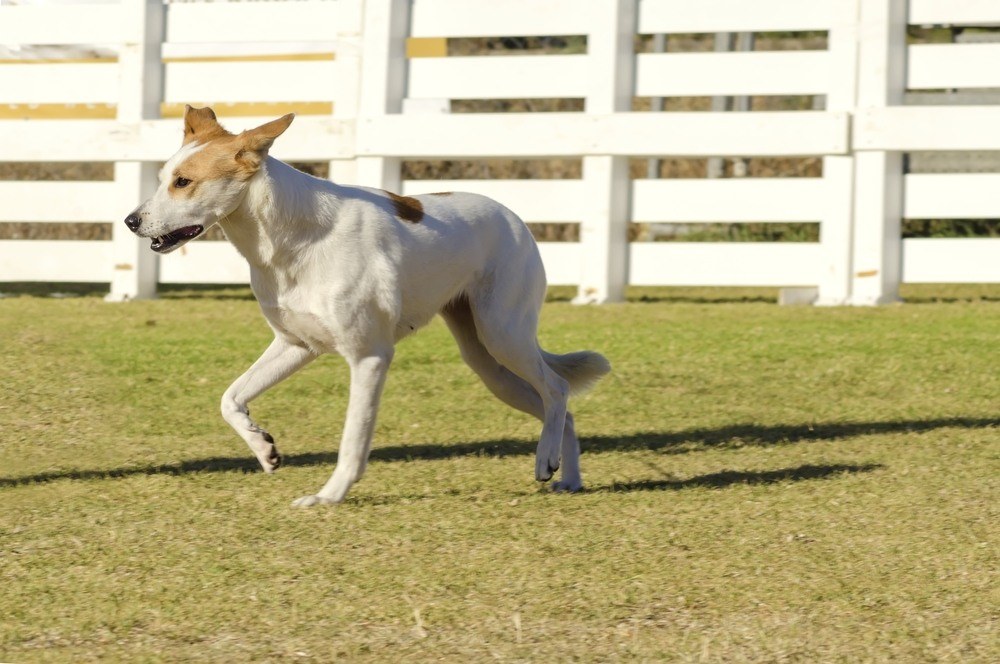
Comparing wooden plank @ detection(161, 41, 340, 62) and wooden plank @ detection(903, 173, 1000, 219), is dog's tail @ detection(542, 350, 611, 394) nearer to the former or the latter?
wooden plank @ detection(903, 173, 1000, 219)

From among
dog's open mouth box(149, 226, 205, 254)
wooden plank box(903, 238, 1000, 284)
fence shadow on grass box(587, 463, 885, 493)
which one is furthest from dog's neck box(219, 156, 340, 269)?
wooden plank box(903, 238, 1000, 284)

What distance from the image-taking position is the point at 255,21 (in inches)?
464

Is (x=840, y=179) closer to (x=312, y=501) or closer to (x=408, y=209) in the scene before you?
(x=408, y=209)

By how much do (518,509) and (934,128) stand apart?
20.2 feet

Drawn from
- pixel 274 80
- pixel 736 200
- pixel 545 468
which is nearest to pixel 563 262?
pixel 736 200

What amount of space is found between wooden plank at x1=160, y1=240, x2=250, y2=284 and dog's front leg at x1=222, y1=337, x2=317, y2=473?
6.20m

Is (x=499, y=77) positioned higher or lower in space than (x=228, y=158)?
higher

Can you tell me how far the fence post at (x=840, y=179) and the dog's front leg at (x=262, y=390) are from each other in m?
5.89

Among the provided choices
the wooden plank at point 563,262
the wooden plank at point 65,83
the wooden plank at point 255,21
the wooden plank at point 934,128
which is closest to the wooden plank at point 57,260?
the wooden plank at point 65,83

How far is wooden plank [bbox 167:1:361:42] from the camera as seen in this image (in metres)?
11.7

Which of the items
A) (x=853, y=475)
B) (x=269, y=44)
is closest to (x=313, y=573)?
(x=853, y=475)

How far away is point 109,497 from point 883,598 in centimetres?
285

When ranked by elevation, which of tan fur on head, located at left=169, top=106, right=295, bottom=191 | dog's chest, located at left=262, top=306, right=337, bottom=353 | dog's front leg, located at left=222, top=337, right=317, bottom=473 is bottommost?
dog's front leg, located at left=222, top=337, right=317, bottom=473

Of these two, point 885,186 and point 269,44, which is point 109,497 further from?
point 269,44
